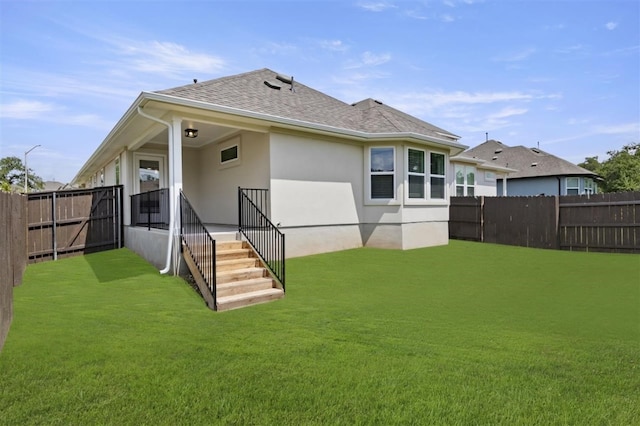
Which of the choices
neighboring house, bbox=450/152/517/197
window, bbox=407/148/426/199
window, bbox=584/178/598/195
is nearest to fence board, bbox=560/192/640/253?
window, bbox=407/148/426/199

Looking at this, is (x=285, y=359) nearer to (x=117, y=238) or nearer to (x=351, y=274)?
(x=351, y=274)

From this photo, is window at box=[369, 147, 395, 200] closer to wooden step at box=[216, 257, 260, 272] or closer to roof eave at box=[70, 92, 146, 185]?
wooden step at box=[216, 257, 260, 272]

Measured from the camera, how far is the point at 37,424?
86.4 inches

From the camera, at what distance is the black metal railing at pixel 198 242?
18.0 feet

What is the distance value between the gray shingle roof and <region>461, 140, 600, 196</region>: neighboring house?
448 inches

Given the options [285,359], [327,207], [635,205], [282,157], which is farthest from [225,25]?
[635,205]

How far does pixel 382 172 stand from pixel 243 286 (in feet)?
21.3

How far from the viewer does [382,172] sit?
35.0ft

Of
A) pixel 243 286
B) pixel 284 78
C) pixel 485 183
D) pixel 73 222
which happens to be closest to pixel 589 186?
pixel 485 183

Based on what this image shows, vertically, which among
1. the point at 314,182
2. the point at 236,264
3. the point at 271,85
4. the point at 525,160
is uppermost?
the point at 271,85

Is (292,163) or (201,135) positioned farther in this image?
(201,135)

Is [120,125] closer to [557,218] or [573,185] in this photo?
[557,218]

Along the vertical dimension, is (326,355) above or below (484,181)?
below

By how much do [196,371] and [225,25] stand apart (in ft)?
30.1
